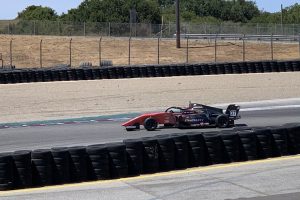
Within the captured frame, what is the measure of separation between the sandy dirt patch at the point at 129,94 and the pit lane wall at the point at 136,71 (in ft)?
2.76

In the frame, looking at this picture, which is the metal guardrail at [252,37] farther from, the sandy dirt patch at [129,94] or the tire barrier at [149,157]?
the tire barrier at [149,157]

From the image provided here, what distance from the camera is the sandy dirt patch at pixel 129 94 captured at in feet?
90.9

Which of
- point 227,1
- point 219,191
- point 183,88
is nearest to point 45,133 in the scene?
point 219,191

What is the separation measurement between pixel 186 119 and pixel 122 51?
35.1m

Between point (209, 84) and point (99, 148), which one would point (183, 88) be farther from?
point (99, 148)

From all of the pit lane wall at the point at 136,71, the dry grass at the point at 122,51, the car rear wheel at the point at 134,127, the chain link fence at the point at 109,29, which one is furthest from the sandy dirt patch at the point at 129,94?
the chain link fence at the point at 109,29

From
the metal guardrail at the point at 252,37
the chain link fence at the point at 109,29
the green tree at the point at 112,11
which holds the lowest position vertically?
the metal guardrail at the point at 252,37

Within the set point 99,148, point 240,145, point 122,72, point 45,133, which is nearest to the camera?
point 99,148

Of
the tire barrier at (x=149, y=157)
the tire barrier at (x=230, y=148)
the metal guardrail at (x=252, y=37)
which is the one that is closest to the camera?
the tire barrier at (x=149, y=157)

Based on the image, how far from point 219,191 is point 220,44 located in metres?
49.1

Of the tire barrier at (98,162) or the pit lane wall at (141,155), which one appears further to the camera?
the tire barrier at (98,162)

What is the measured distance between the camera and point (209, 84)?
35656mm

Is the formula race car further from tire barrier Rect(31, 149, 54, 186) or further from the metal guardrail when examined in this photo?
the metal guardrail

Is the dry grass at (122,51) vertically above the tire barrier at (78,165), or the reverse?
the dry grass at (122,51)
